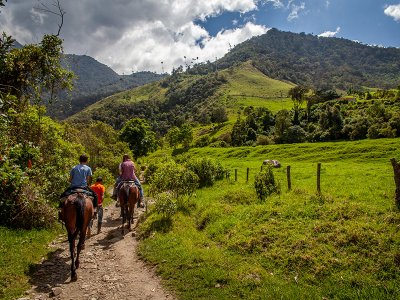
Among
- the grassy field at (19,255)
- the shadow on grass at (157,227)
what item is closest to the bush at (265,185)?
the shadow on grass at (157,227)

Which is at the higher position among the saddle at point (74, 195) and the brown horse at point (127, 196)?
the saddle at point (74, 195)

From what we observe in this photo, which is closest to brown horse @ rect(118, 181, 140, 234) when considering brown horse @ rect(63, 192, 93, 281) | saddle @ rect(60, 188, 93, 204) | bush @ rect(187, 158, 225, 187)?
saddle @ rect(60, 188, 93, 204)

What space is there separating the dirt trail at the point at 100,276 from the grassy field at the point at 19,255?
13.6 inches

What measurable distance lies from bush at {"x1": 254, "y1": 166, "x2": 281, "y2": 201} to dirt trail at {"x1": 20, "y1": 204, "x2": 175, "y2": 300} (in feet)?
28.4

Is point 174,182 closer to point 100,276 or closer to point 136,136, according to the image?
point 100,276

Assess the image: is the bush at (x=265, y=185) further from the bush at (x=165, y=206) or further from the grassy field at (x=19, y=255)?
the grassy field at (x=19, y=255)

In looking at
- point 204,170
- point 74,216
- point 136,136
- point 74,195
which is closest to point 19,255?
point 74,216

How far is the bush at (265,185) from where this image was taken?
2014 cm

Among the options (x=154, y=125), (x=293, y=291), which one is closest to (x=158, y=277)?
(x=293, y=291)

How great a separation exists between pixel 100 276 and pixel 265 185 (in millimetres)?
12146

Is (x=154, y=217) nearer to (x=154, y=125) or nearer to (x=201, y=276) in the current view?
(x=201, y=276)

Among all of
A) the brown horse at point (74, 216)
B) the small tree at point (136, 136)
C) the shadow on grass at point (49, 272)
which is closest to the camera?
the shadow on grass at point (49, 272)

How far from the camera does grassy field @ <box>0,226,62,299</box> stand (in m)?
9.88

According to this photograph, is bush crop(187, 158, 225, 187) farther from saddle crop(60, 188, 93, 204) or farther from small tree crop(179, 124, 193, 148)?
small tree crop(179, 124, 193, 148)
